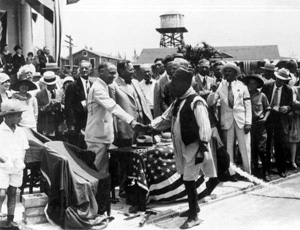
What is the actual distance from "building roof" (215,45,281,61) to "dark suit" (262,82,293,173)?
36564 millimetres

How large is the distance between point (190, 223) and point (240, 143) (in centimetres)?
278

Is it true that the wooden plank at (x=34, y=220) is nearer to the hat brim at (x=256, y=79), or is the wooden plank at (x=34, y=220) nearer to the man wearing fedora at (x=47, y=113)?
the man wearing fedora at (x=47, y=113)

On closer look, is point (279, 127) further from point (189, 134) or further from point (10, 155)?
point (10, 155)

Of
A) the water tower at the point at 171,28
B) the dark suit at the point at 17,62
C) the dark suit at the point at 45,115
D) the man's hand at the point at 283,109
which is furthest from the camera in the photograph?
the water tower at the point at 171,28

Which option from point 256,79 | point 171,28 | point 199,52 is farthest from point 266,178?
point 171,28

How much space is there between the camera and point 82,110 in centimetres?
779

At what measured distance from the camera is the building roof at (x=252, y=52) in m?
44.9

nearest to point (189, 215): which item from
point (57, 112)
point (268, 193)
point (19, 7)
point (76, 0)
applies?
point (268, 193)

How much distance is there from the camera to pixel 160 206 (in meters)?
6.38

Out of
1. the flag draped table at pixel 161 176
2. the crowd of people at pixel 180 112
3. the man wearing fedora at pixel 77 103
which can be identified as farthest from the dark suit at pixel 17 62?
the flag draped table at pixel 161 176

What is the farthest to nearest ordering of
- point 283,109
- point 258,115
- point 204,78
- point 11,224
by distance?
1. point 204,78
2. point 283,109
3. point 258,115
4. point 11,224

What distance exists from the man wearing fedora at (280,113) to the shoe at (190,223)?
Result: 338 centimetres

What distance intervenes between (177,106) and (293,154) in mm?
4256

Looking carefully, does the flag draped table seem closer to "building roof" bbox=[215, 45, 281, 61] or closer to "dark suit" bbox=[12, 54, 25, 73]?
"dark suit" bbox=[12, 54, 25, 73]
